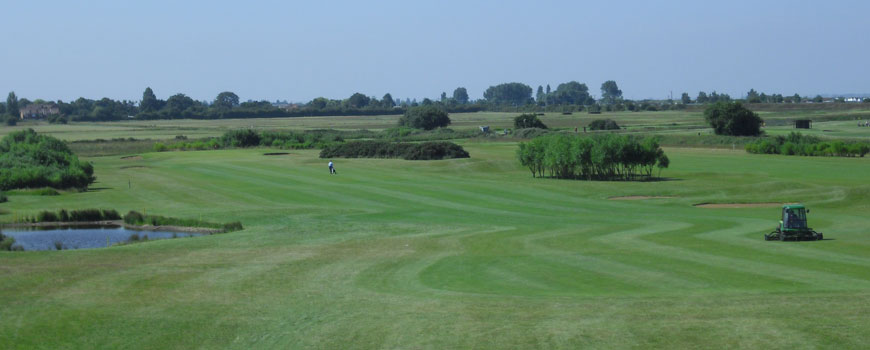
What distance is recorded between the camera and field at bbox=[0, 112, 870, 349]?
1727 cm

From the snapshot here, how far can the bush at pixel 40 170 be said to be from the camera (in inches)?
2507

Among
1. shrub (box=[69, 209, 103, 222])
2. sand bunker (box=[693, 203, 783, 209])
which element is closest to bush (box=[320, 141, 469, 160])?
sand bunker (box=[693, 203, 783, 209])

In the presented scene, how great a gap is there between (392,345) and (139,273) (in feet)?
38.3

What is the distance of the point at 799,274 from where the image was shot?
2386cm

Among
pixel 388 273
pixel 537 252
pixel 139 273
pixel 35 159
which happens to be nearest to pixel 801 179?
pixel 537 252

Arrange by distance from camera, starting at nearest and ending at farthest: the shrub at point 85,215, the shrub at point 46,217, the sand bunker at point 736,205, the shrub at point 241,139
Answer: the shrub at point 46,217 < the shrub at point 85,215 < the sand bunker at point 736,205 < the shrub at point 241,139

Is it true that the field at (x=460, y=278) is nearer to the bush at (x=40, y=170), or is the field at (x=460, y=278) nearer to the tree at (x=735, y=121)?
the bush at (x=40, y=170)

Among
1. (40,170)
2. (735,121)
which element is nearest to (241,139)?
(40,170)

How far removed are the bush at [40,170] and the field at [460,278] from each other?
9504mm

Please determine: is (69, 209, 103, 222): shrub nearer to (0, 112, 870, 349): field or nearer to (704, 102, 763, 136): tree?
(0, 112, 870, 349): field

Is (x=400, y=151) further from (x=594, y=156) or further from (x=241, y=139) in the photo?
(x=241, y=139)

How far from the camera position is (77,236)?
140 feet

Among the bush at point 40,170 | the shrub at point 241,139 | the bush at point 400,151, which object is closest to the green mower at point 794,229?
the bush at point 40,170

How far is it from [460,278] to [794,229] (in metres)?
14.7
